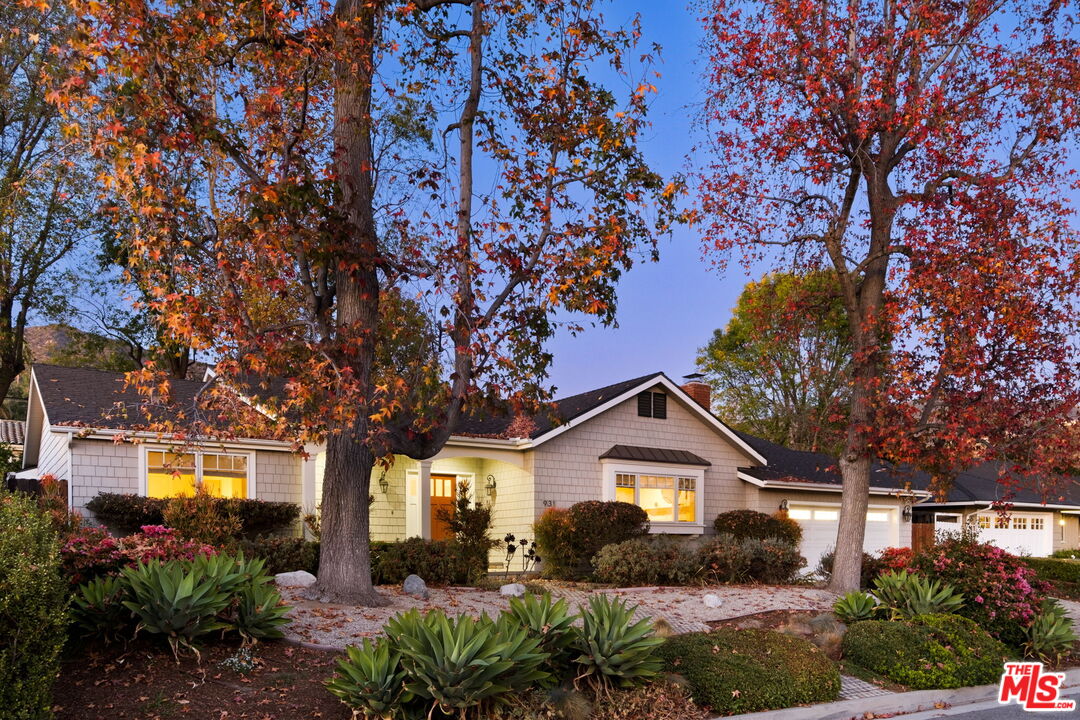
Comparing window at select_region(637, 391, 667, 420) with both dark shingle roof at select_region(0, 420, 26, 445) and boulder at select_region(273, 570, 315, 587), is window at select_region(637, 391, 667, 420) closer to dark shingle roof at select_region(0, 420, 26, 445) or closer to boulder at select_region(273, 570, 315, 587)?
boulder at select_region(273, 570, 315, 587)

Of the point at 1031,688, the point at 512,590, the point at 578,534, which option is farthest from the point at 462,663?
the point at 578,534

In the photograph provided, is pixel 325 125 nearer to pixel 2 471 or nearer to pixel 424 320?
pixel 424 320

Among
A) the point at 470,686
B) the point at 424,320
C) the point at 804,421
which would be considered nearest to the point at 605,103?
the point at 424,320

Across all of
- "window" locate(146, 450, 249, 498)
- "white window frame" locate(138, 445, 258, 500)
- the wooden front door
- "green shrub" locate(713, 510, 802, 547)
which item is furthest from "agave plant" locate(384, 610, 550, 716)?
"green shrub" locate(713, 510, 802, 547)

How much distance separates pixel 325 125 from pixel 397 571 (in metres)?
7.30

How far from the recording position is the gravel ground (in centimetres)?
994

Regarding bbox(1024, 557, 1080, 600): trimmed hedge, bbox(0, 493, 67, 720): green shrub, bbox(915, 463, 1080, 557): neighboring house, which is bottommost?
bbox(1024, 557, 1080, 600): trimmed hedge

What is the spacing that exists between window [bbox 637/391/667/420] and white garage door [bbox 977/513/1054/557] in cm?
1327

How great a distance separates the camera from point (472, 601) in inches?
519

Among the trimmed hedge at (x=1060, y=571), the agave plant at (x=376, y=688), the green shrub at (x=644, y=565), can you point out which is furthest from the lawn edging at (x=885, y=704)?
the trimmed hedge at (x=1060, y=571)

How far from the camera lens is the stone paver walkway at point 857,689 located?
9.22 metres

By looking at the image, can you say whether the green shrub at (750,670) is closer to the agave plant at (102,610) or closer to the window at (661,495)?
the agave plant at (102,610)

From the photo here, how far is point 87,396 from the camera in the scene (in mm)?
18984

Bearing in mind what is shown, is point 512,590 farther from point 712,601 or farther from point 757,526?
point 757,526
